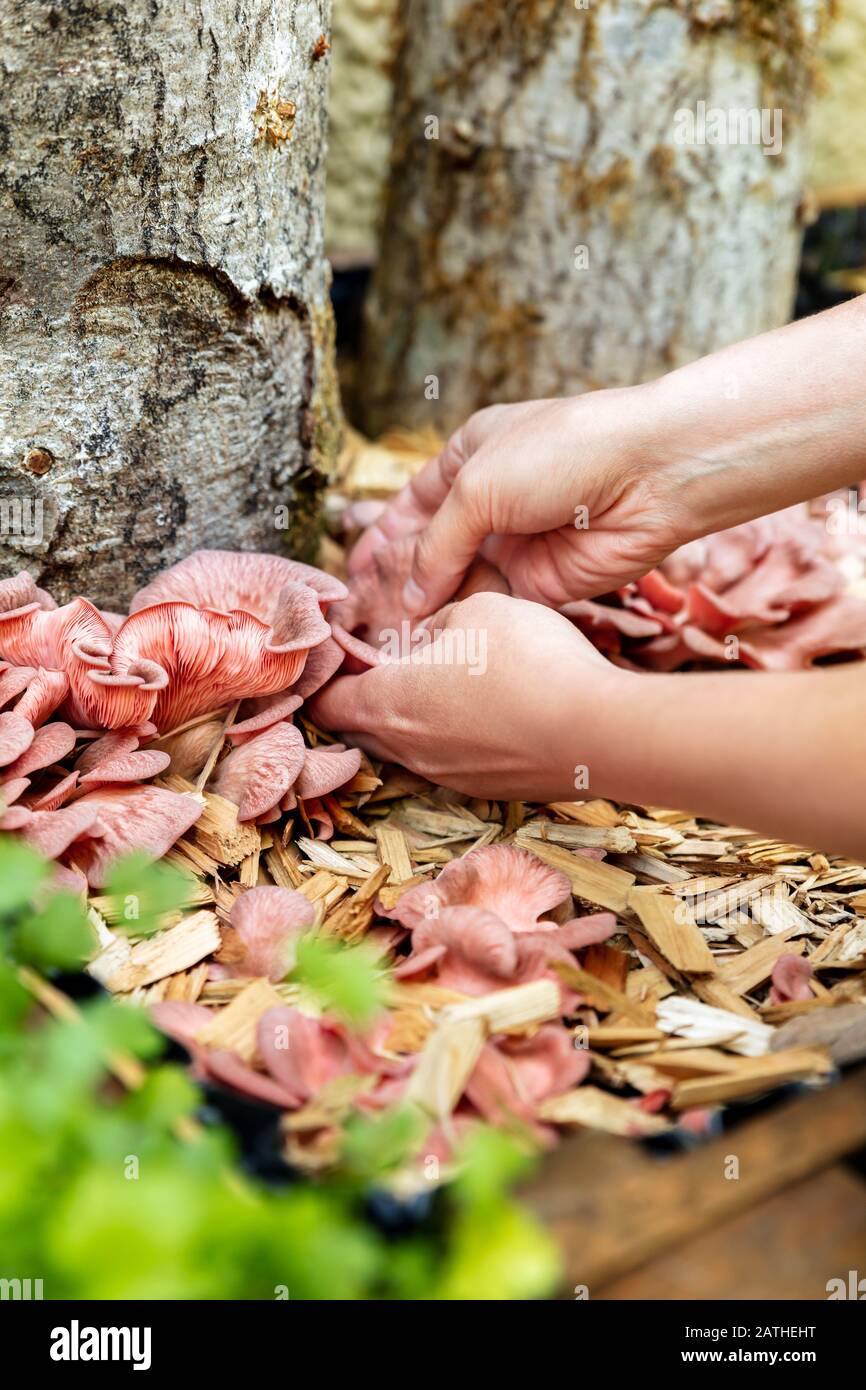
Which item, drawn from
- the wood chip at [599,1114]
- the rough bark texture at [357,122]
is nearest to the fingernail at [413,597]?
the wood chip at [599,1114]

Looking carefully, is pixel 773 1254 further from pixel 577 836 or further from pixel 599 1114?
pixel 577 836

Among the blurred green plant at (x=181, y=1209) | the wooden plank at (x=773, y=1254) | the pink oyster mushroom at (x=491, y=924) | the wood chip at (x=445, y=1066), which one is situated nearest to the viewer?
the blurred green plant at (x=181, y=1209)

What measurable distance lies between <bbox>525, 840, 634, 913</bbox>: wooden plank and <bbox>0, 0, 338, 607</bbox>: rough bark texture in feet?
2.63

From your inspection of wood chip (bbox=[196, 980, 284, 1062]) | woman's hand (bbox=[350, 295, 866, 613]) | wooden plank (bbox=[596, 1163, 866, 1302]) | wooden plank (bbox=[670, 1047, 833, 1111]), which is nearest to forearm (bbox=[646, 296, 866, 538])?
woman's hand (bbox=[350, 295, 866, 613])

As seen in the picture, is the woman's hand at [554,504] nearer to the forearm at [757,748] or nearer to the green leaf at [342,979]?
the forearm at [757,748]

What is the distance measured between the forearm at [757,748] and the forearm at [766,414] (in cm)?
60

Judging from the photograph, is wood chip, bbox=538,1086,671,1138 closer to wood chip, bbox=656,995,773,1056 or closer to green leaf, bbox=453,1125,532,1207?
wood chip, bbox=656,995,773,1056

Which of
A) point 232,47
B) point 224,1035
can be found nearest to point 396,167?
point 232,47

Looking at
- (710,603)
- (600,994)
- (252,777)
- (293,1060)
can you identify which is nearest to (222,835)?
(252,777)

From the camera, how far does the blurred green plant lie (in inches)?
27.4

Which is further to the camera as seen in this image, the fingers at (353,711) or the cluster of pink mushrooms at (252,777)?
the fingers at (353,711)

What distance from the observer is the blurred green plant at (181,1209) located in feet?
2.28

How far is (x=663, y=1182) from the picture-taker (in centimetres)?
92

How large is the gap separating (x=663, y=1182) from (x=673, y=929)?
65 cm
